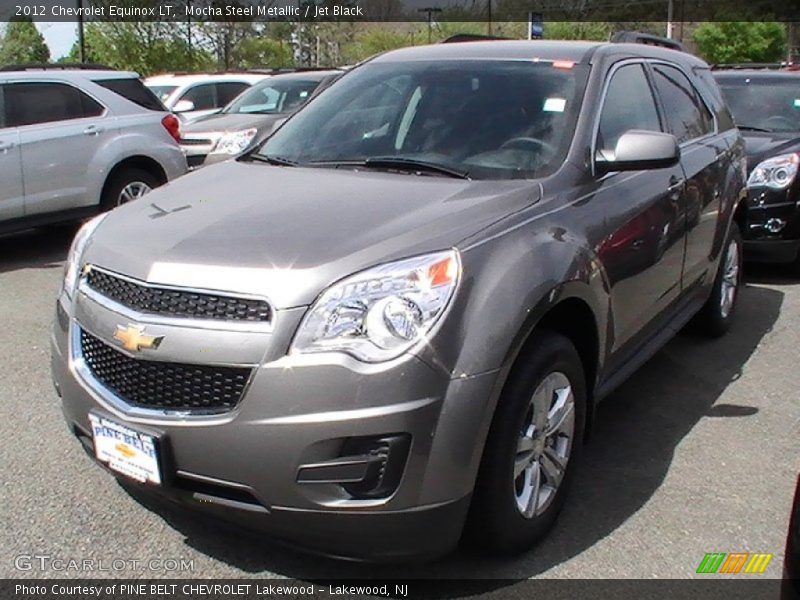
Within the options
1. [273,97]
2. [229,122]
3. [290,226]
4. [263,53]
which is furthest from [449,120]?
[263,53]

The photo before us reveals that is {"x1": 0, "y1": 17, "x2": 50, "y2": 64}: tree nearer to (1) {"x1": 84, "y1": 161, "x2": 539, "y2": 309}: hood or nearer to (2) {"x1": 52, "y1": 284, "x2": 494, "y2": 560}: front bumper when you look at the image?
(1) {"x1": 84, "y1": 161, "x2": 539, "y2": 309}: hood

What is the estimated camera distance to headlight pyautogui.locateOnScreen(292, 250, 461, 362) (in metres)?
2.57

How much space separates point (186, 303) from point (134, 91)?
6.90 metres

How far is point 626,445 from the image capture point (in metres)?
4.08

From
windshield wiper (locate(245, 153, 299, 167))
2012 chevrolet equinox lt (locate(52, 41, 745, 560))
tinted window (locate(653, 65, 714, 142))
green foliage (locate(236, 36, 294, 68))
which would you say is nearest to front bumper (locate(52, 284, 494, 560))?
2012 chevrolet equinox lt (locate(52, 41, 745, 560))

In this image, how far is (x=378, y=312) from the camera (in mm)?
2607

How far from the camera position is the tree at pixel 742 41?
50.2 meters

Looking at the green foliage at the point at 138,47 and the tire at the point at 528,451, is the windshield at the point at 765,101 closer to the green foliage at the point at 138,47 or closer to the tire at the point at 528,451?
the tire at the point at 528,451

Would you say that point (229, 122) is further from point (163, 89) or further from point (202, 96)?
point (163, 89)

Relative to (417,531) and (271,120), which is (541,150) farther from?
(271,120)

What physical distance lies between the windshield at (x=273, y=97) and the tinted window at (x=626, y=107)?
766 cm

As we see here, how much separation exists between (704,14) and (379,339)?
232 feet

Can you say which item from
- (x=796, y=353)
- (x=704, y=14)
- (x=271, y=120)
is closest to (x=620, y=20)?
(x=704, y=14)

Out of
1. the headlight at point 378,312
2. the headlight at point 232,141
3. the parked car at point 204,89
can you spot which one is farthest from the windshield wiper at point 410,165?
the parked car at point 204,89
